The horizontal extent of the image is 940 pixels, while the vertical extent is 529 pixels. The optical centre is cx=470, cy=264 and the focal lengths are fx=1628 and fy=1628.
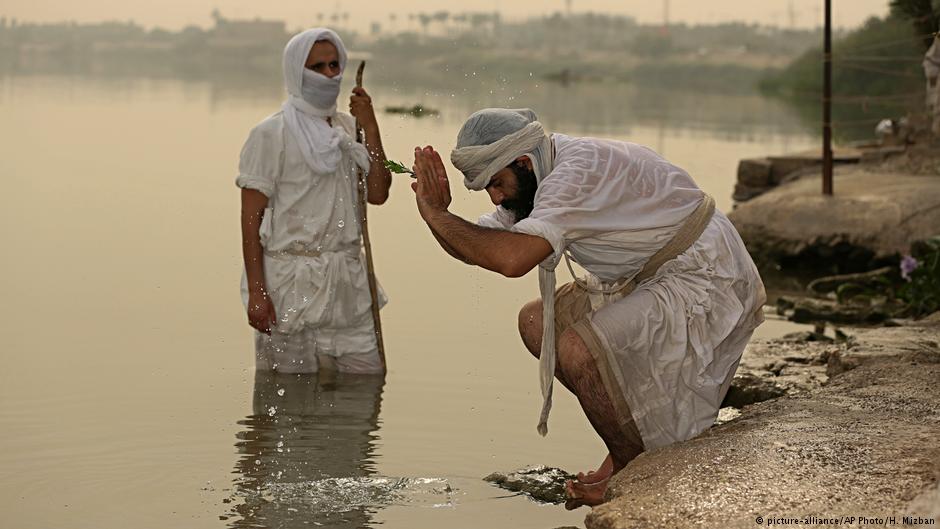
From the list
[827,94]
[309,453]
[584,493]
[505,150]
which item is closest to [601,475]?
[584,493]

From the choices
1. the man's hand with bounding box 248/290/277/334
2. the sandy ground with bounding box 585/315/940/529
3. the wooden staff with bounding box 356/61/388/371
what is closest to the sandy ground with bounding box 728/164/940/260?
the wooden staff with bounding box 356/61/388/371

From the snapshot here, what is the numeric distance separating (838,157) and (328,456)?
36.0 ft

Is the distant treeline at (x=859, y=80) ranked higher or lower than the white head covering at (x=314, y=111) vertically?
lower

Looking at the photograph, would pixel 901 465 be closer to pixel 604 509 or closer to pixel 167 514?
pixel 604 509

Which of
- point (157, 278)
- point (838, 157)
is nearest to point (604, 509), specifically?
point (157, 278)

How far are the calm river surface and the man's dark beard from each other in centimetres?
105

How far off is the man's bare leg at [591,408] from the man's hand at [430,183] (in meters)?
0.61

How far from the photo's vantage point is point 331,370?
7.64m

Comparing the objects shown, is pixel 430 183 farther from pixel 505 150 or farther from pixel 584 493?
pixel 584 493

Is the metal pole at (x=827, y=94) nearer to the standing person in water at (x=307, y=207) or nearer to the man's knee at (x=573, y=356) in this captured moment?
the standing person in water at (x=307, y=207)

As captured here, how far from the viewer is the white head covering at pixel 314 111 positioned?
7.25 metres

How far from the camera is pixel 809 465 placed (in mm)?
4766

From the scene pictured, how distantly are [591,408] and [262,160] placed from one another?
235cm

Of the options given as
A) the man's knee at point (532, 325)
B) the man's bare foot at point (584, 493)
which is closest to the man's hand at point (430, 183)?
the man's knee at point (532, 325)
